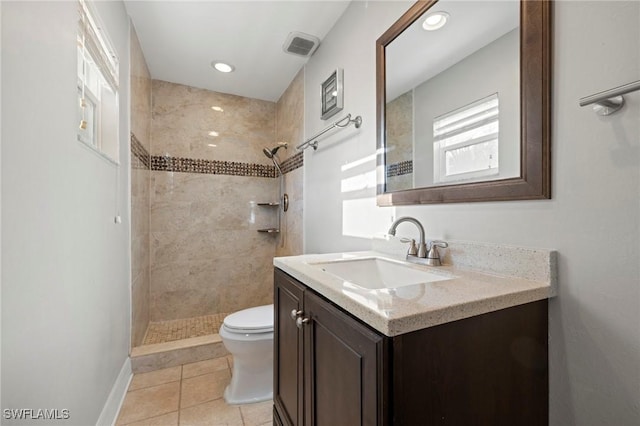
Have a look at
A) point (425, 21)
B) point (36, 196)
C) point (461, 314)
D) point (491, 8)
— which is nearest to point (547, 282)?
point (461, 314)

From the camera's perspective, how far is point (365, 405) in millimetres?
573

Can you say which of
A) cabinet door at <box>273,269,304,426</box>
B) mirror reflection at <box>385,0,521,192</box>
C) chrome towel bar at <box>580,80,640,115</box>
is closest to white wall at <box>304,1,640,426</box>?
chrome towel bar at <box>580,80,640,115</box>

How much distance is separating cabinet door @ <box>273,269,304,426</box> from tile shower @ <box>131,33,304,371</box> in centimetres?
128

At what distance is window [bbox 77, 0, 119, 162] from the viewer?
1.15m

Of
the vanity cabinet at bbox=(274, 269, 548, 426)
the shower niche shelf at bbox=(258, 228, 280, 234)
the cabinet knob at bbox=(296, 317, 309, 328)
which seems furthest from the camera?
the shower niche shelf at bbox=(258, 228, 280, 234)

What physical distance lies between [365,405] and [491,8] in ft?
4.14

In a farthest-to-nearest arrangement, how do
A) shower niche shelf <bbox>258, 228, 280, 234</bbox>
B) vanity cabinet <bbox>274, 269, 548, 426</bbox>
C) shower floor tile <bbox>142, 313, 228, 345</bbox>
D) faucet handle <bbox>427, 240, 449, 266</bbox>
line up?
shower niche shelf <bbox>258, 228, 280, 234</bbox> → shower floor tile <bbox>142, 313, 228, 345</bbox> → faucet handle <bbox>427, 240, 449, 266</bbox> → vanity cabinet <bbox>274, 269, 548, 426</bbox>

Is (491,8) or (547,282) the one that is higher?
(491,8)

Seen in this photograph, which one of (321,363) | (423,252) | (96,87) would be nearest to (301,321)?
(321,363)

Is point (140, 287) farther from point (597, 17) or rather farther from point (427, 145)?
point (597, 17)

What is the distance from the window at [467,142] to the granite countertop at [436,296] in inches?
12.6

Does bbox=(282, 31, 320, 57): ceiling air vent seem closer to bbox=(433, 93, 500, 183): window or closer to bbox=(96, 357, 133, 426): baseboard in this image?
bbox=(433, 93, 500, 183): window

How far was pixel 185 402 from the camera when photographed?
1580mm

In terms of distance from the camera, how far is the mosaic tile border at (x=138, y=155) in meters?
1.89
